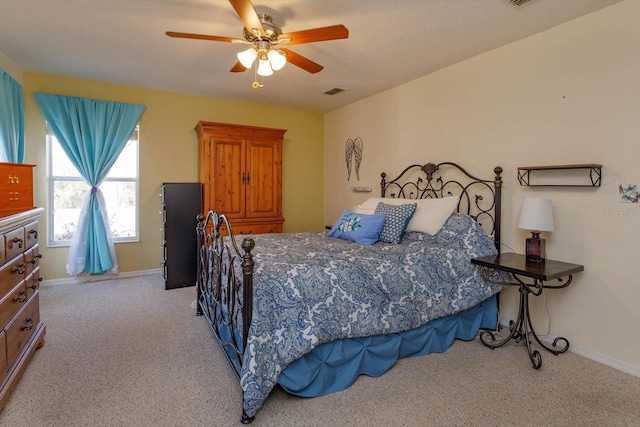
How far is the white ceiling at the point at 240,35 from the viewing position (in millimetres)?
2467

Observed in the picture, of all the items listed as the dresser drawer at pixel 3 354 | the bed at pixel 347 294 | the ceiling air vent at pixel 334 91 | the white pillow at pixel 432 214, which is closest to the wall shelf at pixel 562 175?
the bed at pixel 347 294

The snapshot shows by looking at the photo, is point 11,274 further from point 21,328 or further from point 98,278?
point 98,278

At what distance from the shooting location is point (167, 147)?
4.70 metres

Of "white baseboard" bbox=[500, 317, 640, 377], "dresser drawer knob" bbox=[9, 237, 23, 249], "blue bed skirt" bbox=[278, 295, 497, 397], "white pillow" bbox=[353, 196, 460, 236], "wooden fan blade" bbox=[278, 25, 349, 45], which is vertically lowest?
"white baseboard" bbox=[500, 317, 640, 377]

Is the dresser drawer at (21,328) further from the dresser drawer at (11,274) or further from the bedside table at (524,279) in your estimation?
the bedside table at (524,279)

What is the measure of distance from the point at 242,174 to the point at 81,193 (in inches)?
78.2

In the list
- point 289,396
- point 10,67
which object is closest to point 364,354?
point 289,396

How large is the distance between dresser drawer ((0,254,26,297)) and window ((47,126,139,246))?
2.29 metres

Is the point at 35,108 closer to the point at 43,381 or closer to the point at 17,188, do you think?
the point at 17,188

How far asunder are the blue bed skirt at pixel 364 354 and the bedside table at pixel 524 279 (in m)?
0.28

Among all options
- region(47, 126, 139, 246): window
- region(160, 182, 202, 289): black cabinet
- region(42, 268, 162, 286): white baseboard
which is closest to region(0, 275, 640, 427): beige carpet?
region(160, 182, 202, 289): black cabinet

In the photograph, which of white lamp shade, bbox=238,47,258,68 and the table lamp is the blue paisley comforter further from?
white lamp shade, bbox=238,47,258,68

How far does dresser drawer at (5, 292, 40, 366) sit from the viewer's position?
202 cm

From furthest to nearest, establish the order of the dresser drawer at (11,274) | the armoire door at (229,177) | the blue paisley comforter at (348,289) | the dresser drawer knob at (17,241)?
the armoire door at (229,177), the dresser drawer knob at (17,241), the dresser drawer at (11,274), the blue paisley comforter at (348,289)
